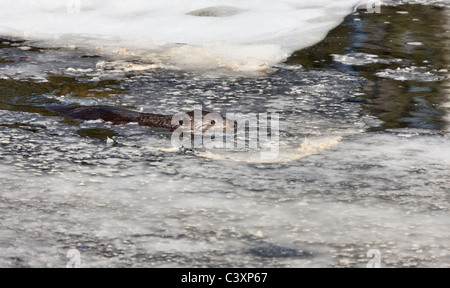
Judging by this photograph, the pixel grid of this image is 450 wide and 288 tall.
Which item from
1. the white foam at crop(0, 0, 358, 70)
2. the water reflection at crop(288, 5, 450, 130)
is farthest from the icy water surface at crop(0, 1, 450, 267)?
the white foam at crop(0, 0, 358, 70)

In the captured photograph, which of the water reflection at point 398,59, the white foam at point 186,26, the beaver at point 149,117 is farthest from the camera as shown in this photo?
the white foam at point 186,26

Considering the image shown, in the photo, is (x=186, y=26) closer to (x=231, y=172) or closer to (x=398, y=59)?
(x=398, y=59)

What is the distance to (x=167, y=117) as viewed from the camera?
170 inches

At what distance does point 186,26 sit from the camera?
23.7 feet

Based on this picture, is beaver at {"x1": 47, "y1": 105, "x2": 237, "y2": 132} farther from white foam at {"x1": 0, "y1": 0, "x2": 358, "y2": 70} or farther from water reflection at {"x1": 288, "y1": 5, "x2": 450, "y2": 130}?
white foam at {"x1": 0, "y1": 0, "x2": 358, "y2": 70}

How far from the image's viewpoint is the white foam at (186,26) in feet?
20.2

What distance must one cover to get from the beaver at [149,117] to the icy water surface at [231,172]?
108 millimetres

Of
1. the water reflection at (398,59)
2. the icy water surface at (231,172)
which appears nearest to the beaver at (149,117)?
the icy water surface at (231,172)

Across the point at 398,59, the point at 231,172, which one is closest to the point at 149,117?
the point at 231,172

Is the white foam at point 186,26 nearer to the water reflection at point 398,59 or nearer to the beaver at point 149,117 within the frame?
the water reflection at point 398,59

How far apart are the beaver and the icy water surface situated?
108 mm

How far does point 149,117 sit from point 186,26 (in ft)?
10.1

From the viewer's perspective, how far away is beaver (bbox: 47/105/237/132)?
4.21 meters

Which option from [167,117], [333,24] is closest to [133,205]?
[167,117]
